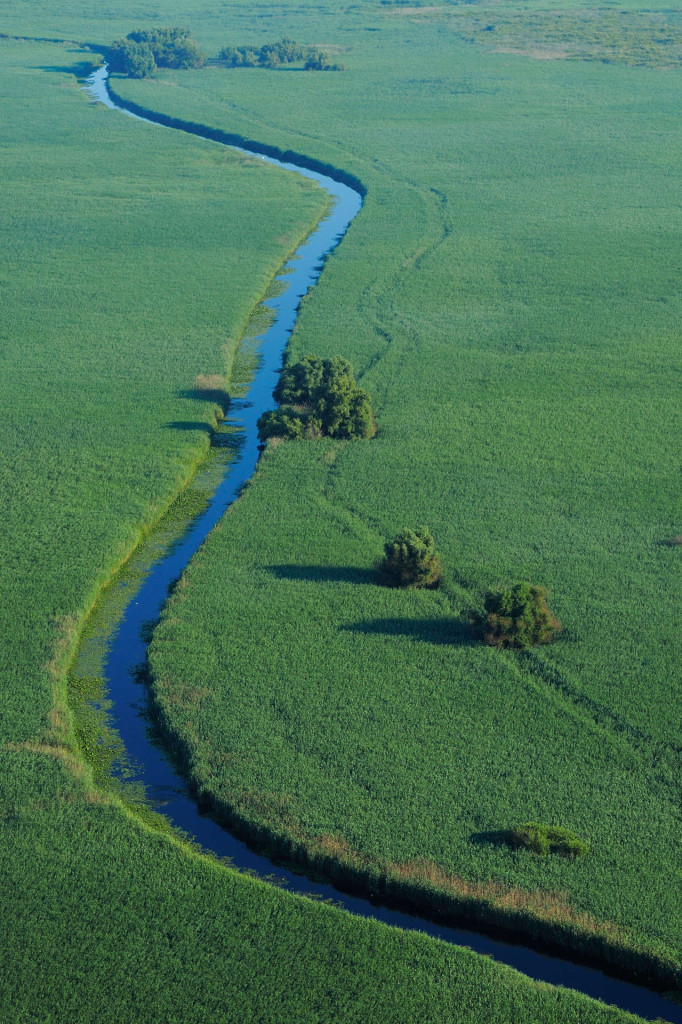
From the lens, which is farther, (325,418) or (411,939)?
(325,418)

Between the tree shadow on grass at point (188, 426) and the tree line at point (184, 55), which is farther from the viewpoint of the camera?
the tree line at point (184, 55)

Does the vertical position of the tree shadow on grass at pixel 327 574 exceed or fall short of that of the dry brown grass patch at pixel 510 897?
it falls short

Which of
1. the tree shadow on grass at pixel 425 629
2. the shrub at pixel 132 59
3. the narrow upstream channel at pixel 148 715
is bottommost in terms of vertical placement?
the narrow upstream channel at pixel 148 715

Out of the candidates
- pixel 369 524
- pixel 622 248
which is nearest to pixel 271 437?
pixel 369 524

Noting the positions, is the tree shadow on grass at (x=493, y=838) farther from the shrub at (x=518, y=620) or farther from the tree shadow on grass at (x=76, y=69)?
the tree shadow on grass at (x=76, y=69)

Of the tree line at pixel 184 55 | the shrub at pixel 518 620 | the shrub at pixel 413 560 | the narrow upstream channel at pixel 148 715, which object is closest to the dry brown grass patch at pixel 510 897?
the narrow upstream channel at pixel 148 715

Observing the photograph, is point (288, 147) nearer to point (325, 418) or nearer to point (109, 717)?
point (325, 418)
